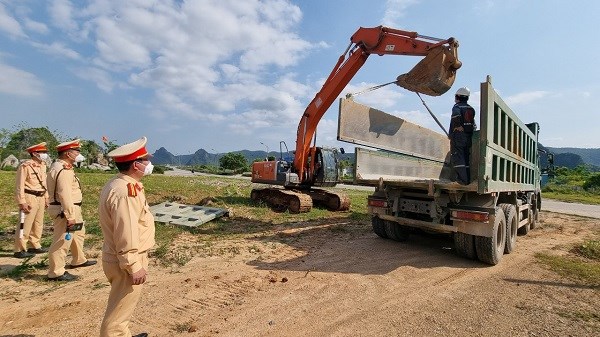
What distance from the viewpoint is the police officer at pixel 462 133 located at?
5.88m

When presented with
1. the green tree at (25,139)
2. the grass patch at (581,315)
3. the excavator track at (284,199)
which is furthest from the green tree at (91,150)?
the grass patch at (581,315)

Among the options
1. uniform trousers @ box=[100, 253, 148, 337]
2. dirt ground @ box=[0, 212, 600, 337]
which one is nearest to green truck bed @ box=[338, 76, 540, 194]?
dirt ground @ box=[0, 212, 600, 337]

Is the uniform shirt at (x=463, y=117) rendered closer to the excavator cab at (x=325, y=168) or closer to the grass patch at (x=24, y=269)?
the excavator cab at (x=325, y=168)

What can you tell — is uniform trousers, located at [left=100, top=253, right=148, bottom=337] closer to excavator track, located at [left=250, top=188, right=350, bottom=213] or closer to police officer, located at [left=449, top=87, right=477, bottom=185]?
police officer, located at [left=449, top=87, right=477, bottom=185]

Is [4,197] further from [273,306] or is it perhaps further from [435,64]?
[435,64]

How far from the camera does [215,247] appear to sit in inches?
243

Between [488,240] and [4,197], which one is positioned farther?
[4,197]

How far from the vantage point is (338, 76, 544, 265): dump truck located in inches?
208

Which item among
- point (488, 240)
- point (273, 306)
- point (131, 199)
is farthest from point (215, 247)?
point (488, 240)

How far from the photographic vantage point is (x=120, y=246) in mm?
2508

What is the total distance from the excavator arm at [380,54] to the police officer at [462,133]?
1.01 meters

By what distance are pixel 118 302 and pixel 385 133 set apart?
6.54 metres

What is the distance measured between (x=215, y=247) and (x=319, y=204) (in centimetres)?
634

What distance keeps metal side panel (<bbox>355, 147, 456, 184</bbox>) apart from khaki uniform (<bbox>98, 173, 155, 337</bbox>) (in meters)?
4.48
